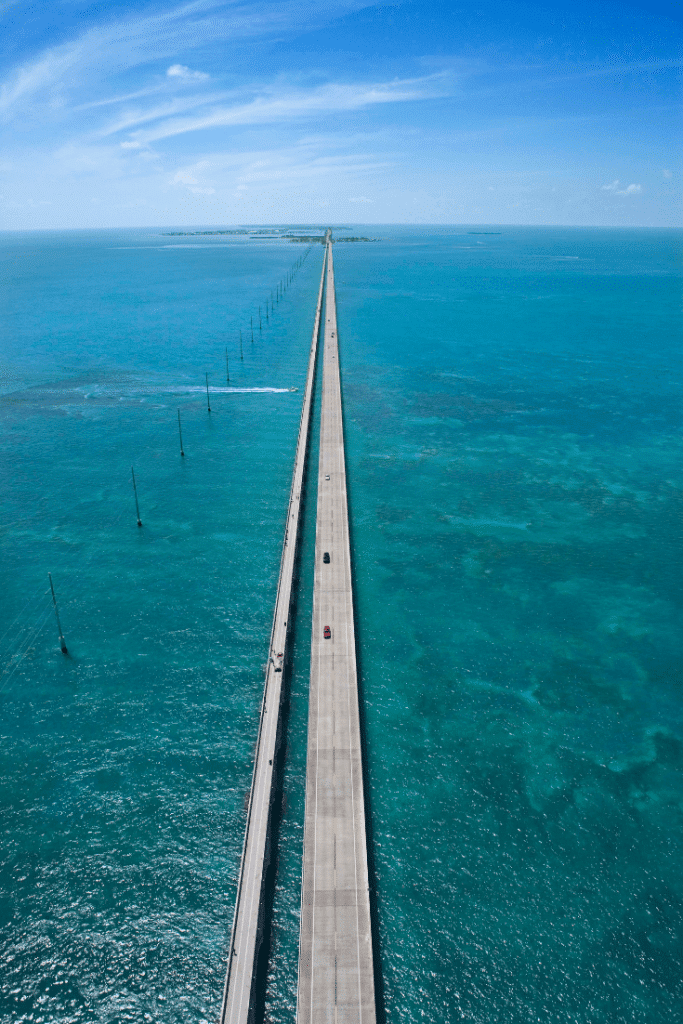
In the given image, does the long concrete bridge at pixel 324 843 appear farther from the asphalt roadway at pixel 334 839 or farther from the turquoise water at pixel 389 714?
the turquoise water at pixel 389 714

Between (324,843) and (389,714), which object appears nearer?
(324,843)

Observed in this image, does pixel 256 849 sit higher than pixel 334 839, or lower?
lower

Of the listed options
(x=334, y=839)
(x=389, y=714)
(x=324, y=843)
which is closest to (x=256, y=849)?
(x=324, y=843)

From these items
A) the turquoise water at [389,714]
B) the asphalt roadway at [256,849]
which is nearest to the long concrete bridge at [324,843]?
the asphalt roadway at [256,849]

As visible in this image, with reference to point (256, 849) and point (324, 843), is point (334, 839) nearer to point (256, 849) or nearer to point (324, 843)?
point (324, 843)

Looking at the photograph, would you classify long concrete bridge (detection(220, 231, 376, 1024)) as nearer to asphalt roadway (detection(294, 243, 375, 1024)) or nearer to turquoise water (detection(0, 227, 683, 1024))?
asphalt roadway (detection(294, 243, 375, 1024))

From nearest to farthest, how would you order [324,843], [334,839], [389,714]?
[324,843] → [334,839] → [389,714]

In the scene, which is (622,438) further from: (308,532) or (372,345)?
(372,345)
